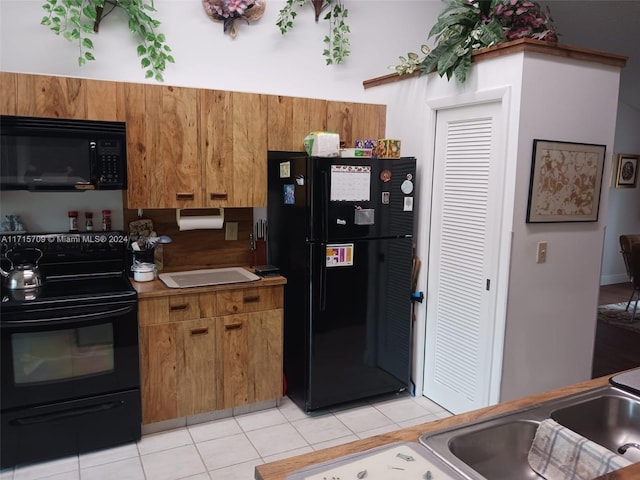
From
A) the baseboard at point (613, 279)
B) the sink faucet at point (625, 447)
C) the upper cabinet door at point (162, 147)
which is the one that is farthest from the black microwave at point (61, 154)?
the baseboard at point (613, 279)

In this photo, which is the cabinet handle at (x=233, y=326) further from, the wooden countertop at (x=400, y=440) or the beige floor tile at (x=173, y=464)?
the wooden countertop at (x=400, y=440)

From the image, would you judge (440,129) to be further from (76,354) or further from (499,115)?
(76,354)

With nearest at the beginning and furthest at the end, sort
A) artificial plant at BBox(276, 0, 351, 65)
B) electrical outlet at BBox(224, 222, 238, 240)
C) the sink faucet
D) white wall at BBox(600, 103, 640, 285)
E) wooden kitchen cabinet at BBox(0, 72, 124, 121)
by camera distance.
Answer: the sink faucet, wooden kitchen cabinet at BBox(0, 72, 124, 121), electrical outlet at BBox(224, 222, 238, 240), artificial plant at BBox(276, 0, 351, 65), white wall at BBox(600, 103, 640, 285)

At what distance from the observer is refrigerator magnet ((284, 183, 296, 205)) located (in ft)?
10.4

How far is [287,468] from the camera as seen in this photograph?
3.79ft

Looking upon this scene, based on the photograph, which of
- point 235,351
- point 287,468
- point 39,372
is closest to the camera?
point 287,468

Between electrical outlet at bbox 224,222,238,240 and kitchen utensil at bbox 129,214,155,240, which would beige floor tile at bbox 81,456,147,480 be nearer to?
kitchen utensil at bbox 129,214,155,240

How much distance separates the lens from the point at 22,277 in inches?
105

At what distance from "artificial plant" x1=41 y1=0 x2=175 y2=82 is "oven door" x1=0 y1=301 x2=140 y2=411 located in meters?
1.53

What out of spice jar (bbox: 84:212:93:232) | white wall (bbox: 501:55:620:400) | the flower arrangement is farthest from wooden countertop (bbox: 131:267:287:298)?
the flower arrangement

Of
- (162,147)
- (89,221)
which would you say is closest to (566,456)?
(162,147)

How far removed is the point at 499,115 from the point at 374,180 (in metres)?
0.83

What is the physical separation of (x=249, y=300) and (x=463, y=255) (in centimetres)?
137

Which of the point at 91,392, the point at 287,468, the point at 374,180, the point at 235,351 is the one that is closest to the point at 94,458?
the point at 91,392
